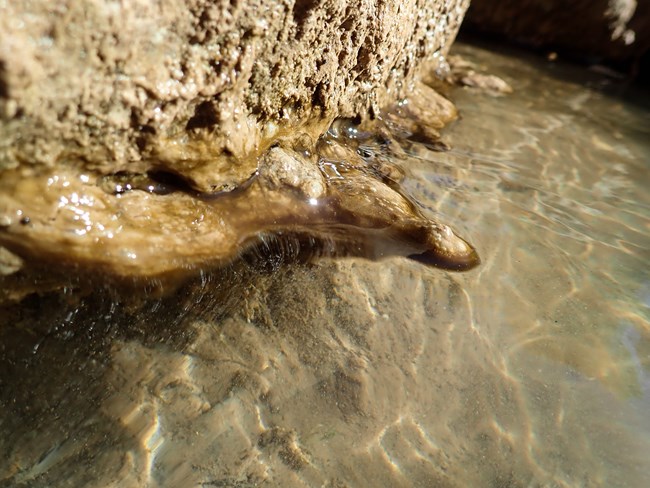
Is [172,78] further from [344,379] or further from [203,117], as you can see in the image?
[344,379]

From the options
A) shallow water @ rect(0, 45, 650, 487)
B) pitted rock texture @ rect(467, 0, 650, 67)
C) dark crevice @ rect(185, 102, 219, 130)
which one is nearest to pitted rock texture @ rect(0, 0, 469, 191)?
dark crevice @ rect(185, 102, 219, 130)

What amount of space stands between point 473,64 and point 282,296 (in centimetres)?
551

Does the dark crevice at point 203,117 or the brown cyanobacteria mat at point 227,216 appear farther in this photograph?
the dark crevice at point 203,117

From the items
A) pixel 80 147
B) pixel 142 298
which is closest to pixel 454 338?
pixel 142 298

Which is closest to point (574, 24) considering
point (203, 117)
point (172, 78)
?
point (203, 117)

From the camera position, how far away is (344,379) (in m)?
2.48

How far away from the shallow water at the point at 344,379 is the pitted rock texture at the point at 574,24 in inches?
257

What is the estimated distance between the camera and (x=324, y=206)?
10.5 ft

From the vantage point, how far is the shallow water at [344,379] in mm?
2180

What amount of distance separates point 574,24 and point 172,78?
27.3ft

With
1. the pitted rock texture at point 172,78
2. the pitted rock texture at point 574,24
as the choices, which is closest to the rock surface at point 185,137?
the pitted rock texture at point 172,78

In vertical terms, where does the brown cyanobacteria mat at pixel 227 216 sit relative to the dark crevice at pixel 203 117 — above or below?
below

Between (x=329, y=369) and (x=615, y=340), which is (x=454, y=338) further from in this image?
(x=615, y=340)

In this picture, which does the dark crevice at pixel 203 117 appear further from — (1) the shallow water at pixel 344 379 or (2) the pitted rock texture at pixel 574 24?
(2) the pitted rock texture at pixel 574 24
